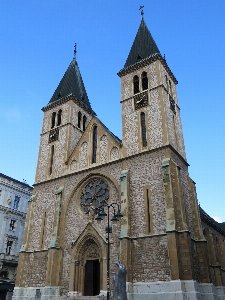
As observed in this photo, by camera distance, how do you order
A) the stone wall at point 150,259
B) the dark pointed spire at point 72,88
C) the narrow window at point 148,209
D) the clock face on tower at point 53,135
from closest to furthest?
the stone wall at point 150,259 → the narrow window at point 148,209 → the clock face on tower at point 53,135 → the dark pointed spire at point 72,88

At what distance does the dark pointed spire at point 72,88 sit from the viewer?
30.9m

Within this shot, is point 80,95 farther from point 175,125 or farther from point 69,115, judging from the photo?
point 175,125

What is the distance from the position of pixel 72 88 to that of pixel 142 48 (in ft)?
28.5

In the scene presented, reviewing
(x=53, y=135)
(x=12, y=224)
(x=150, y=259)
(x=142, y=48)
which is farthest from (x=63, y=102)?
(x=150, y=259)

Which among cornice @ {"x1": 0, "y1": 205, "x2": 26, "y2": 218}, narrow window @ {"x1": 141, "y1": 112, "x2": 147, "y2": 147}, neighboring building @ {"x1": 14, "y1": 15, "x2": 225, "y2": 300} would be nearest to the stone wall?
neighboring building @ {"x1": 14, "y1": 15, "x2": 225, "y2": 300}

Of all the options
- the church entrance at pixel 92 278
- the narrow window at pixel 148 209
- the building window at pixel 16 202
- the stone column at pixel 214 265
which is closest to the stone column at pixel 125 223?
the narrow window at pixel 148 209

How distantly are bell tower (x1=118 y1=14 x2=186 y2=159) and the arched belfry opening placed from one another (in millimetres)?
6831

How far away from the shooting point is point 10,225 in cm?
3356

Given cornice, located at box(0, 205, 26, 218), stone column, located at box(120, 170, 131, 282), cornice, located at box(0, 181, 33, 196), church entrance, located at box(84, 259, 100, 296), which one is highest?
cornice, located at box(0, 181, 33, 196)

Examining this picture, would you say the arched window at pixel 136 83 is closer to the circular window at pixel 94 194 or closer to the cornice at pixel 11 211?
the circular window at pixel 94 194

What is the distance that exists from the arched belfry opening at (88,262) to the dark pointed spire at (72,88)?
15408 millimetres

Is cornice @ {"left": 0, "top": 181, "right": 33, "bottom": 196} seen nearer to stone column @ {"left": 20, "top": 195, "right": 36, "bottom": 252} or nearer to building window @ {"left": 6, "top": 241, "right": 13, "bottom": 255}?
building window @ {"left": 6, "top": 241, "right": 13, "bottom": 255}

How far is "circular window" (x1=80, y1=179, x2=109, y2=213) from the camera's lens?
72.0 feet

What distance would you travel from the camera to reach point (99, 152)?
23.8 meters
